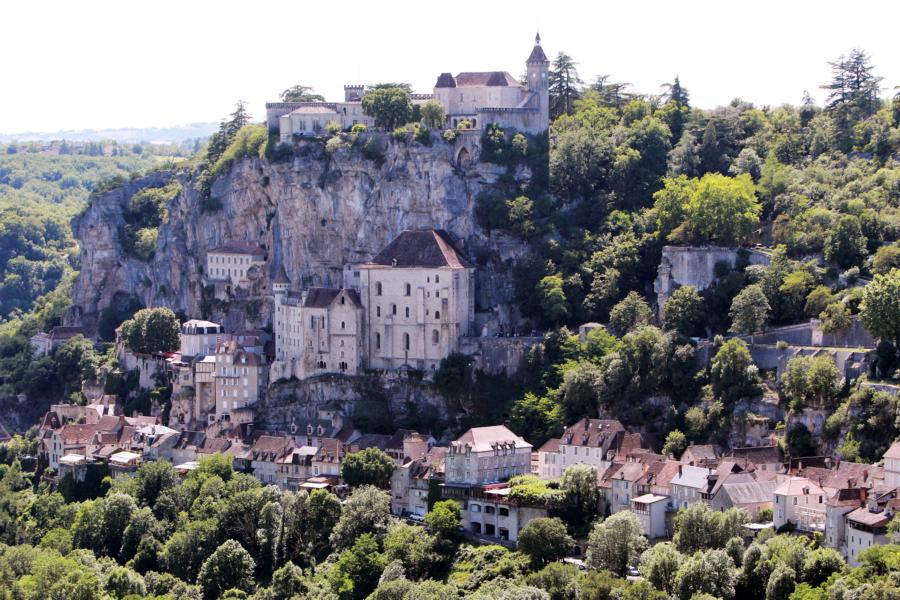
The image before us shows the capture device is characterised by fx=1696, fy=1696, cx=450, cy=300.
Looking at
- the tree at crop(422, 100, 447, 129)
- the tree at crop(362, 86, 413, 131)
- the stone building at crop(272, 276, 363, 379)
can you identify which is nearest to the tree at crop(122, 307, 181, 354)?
the stone building at crop(272, 276, 363, 379)

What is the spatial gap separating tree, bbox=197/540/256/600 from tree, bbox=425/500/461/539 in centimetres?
915

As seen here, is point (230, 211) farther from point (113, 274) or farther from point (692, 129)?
point (692, 129)

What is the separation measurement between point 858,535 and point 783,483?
5948 millimetres

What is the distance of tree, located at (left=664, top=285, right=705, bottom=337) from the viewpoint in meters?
89.5

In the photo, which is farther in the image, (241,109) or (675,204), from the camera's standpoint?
(241,109)

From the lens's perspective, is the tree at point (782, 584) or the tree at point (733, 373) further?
the tree at point (733, 373)

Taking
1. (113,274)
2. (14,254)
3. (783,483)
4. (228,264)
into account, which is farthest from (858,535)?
(14,254)

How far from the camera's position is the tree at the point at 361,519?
8169cm

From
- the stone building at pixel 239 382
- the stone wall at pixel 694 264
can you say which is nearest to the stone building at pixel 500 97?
the stone wall at pixel 694 264

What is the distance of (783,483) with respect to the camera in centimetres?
7275

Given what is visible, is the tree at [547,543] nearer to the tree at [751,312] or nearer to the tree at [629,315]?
the tree at [751,312]

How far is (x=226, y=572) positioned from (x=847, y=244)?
36102mm

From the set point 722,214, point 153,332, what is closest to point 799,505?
point 722,214

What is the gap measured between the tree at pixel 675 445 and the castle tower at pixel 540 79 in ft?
101
